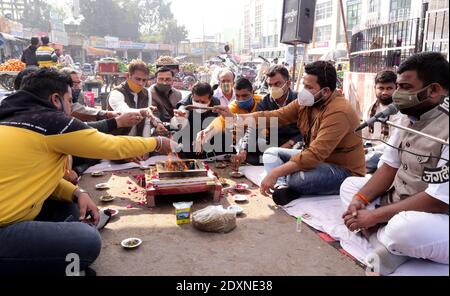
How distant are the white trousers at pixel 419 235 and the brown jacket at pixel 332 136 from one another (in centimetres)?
120

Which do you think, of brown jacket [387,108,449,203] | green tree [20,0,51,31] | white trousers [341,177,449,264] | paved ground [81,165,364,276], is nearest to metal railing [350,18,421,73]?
brown jacket [387,108,449,203]

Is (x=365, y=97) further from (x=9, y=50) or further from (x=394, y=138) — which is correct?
(x=9, y=50)

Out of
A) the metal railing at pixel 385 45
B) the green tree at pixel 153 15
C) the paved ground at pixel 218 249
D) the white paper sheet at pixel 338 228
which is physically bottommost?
the paved ground at pixel 218 249

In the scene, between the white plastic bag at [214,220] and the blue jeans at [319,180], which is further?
the blue jeans at [319,180]

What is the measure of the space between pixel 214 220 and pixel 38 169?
4.82ft

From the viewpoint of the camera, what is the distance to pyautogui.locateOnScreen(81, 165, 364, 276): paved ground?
8.47 feet

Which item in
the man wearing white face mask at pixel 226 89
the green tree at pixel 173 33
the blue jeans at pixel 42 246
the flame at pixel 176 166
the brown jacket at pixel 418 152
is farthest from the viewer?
the green tree at pixel 173 33

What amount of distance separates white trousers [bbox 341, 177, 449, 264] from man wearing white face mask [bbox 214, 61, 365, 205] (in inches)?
48.4

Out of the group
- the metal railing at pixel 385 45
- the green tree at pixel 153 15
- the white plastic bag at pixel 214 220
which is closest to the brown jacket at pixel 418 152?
the white plastic bag at pixel 214 220

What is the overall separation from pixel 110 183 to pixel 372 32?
834 cm

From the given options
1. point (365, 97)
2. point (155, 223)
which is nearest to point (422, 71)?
point (155, 223)

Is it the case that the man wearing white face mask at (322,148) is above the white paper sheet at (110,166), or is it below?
above

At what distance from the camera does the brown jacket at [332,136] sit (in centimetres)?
348

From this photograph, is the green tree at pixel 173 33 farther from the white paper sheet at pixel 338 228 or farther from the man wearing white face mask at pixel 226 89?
the white paper sheet at pixel 338 228
